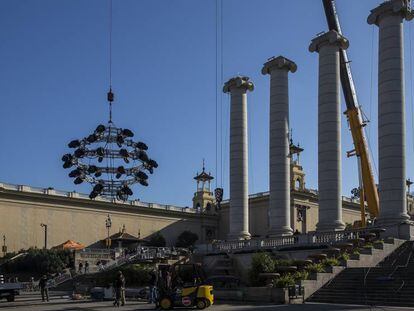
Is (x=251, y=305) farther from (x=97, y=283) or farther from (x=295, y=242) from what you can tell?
(x=97, y=283)

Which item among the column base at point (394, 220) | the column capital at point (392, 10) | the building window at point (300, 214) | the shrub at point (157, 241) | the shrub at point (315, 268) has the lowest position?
the shrub at point (315, 268)

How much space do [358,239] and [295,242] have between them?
772cm

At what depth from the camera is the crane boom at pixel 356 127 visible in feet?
177

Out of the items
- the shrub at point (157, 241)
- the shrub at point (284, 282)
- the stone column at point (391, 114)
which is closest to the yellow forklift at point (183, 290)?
the shrub at point (284, 282)

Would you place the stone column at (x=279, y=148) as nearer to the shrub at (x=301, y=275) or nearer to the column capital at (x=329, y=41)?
the column capital at (x=329, y=41)

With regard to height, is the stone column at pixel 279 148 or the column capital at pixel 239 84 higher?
the column capital at pixel 239 84

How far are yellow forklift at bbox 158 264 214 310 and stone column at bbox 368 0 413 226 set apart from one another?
19519 millimetres

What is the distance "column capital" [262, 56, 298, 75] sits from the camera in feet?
183

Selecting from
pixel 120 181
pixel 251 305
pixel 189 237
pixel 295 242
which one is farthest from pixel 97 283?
pixel 189 237

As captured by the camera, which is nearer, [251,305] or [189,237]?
[251,305]

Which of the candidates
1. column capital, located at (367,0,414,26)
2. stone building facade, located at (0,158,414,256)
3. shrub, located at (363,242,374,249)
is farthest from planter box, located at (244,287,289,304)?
stone building facade, located at (0,158,414,256)

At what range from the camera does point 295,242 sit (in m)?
47.3

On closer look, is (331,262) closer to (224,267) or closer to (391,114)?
(391,114)

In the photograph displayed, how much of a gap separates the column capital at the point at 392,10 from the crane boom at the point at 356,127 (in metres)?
11.8
